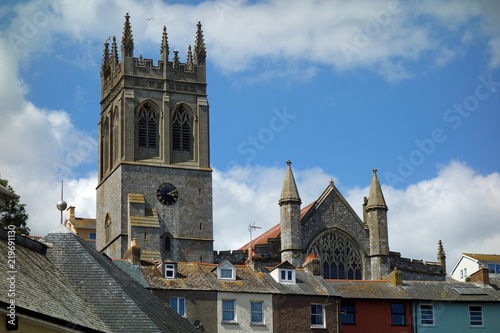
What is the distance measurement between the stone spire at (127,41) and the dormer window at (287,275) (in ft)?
110

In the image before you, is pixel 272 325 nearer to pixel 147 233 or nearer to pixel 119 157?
pixel 147 233

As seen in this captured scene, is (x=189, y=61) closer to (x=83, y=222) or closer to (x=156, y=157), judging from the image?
(x=156, y=157)

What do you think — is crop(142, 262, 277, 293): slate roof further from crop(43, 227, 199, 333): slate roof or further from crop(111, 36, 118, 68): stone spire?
crop(111, 36, 118, 68): stone spire

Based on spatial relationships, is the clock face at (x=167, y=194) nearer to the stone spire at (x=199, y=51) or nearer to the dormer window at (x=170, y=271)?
the stone spire at (x=199, y=51)

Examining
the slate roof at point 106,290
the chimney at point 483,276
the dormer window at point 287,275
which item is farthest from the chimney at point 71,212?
the slate roof at point 106,290

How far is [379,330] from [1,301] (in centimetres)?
3674

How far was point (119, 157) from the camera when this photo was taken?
7612cm

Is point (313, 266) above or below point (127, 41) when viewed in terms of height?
below

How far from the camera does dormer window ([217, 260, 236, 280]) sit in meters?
48.8

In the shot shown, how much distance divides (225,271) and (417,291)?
10.7 meters

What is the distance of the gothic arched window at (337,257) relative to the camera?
72.6m

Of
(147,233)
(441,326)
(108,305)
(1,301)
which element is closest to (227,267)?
(441,326)

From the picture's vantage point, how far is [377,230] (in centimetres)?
7381

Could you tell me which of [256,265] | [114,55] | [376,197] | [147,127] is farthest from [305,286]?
[114,55]
